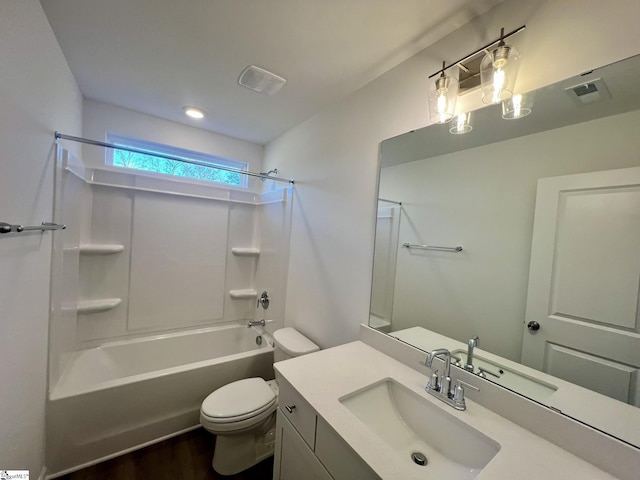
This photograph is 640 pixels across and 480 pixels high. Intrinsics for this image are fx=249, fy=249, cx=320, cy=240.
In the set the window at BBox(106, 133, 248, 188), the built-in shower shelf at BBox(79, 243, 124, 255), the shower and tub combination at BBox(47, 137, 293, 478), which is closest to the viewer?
the shower and tub combination at BBox(47, 137, 293, 478)

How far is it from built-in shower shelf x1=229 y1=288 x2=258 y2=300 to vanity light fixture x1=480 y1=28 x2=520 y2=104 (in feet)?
8.60

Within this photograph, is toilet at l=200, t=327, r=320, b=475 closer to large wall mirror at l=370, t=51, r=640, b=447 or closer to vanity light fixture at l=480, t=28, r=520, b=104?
large wall mirror at l=370, t=51, r=640, b=447

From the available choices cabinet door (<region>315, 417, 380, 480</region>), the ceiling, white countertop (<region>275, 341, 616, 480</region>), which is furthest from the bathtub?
the ceiling

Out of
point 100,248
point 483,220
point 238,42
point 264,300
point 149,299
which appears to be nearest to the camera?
point 483,220

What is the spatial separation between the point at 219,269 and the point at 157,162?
122cm

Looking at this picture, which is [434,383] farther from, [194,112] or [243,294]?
[194,112]

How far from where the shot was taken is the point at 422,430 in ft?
3.19

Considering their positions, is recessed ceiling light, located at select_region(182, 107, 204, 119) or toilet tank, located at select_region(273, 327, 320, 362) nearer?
toilet tank, located at select_region(273, 327, 320, 362)

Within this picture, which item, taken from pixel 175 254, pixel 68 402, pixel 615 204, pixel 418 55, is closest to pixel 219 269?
pixel 175 254

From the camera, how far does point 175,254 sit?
247cm

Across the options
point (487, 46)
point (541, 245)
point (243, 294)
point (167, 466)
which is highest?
point (487, 46)

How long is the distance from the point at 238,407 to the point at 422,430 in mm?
1090

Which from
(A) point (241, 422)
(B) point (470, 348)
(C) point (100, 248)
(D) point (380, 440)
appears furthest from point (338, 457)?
(C) point (100, 248)

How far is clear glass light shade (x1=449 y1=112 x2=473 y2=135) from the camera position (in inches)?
44.0
